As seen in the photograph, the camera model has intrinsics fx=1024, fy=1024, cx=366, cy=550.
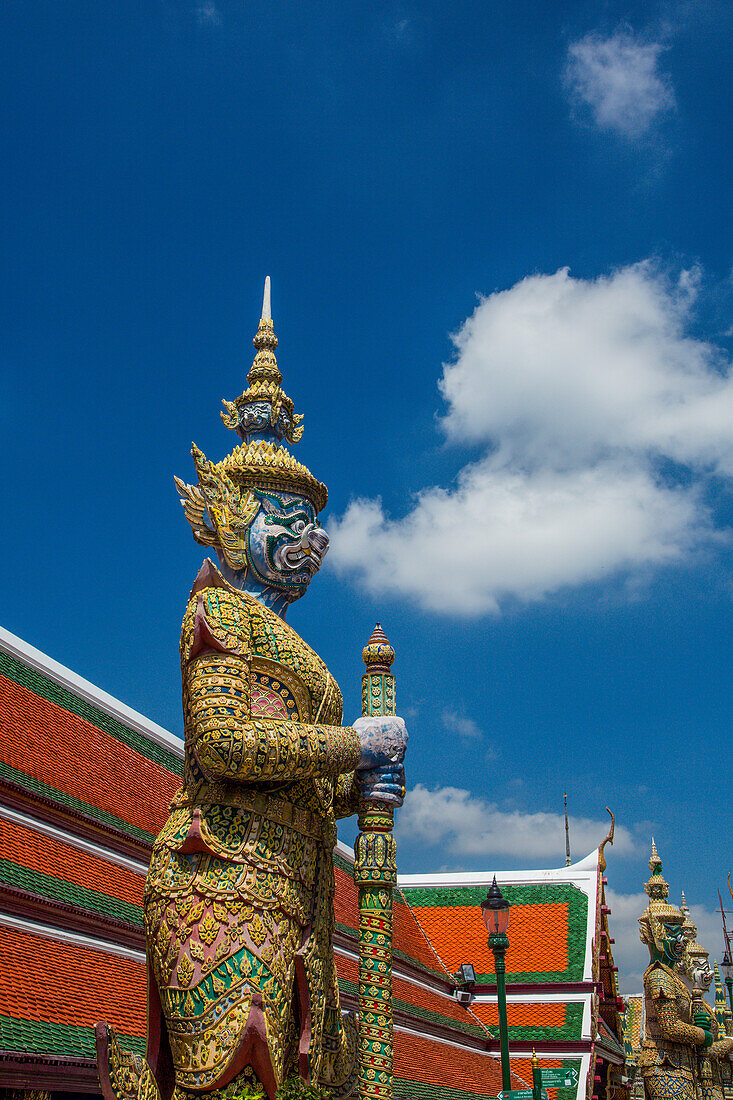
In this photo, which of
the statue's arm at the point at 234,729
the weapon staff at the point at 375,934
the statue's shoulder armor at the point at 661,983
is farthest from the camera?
the statue's shoulder armor at the point at 661,983

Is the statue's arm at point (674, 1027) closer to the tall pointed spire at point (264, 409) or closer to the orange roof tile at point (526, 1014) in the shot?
the orange roof tile at point (526, 1014)

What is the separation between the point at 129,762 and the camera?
39.5 feet

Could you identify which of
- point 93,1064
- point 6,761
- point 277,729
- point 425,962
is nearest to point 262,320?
point 277,729

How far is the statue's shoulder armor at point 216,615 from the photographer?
A: 5789 millimetres

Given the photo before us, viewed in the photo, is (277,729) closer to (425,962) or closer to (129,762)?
(129,762)

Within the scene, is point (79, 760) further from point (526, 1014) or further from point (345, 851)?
point (526, 1014)

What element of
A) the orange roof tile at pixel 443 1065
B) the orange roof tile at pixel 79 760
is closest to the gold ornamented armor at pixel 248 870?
the orange roof tile at pixel 79 760

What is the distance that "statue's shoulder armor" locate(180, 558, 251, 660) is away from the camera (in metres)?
5.79

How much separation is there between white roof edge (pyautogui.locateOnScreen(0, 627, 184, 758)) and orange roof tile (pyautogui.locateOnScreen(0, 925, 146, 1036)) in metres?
3.67

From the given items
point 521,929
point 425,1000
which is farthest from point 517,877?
point 425,1000

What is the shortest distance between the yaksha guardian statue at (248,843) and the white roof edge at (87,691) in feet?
18.3

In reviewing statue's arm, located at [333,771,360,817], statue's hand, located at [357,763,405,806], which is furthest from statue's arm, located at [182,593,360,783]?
statue's arm, located at [333,771,360,817]

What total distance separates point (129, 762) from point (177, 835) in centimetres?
679

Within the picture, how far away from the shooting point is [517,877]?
20.8m
